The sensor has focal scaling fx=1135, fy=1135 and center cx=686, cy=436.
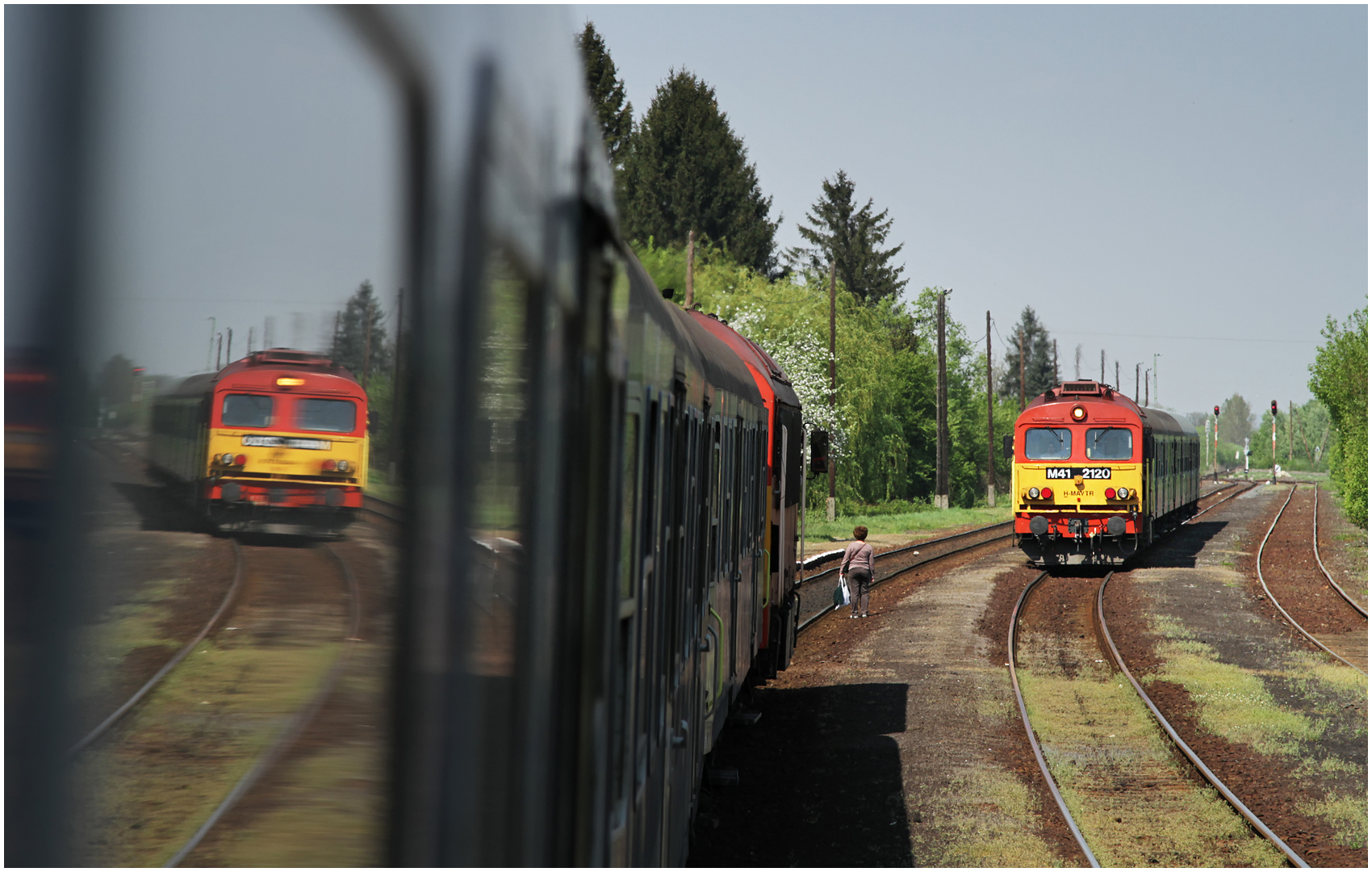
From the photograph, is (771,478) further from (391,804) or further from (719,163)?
(719,163)

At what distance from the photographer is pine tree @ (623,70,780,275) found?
5994 centimetres

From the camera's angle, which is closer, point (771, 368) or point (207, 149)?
point (207, 149)

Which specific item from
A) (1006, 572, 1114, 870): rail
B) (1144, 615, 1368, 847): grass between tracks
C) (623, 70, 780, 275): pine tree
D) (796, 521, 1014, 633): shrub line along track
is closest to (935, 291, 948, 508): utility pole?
(796, 521, 1014, 633): shrub line along track

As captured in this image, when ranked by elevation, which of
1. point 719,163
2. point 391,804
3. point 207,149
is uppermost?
point 719,163

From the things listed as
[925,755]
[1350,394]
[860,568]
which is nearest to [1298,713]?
[925,755]

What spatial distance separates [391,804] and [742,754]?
8294 mm

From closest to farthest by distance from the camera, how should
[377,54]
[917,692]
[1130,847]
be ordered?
[377,54] < [1130,847] < [917,692]

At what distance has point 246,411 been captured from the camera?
1185 mm

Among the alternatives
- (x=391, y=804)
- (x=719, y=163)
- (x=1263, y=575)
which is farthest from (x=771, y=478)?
(x=719, y=163)

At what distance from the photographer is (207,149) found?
1105 mm

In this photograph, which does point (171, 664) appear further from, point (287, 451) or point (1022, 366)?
point (1022, 366)

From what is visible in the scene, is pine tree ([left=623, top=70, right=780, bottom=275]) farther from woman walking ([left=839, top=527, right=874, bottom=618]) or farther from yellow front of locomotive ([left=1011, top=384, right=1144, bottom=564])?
woman walking ([left=839, top=527, right=874, bottom=618])

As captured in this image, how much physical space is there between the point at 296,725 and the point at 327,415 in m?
0.34

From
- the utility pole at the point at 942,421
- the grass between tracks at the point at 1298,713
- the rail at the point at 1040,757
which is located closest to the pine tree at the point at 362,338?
the rail at the point at 1040,757
